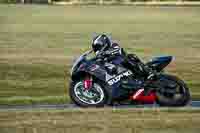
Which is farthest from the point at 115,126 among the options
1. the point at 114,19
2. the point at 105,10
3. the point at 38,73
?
the point at 105,10

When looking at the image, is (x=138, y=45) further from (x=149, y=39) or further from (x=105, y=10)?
(x=105, y=10)

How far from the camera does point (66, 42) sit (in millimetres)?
33156

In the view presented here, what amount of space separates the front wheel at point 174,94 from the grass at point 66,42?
117 inches

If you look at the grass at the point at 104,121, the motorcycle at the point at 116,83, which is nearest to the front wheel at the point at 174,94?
the motorcycle at the point at 116,83

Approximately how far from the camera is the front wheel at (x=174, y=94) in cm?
1316

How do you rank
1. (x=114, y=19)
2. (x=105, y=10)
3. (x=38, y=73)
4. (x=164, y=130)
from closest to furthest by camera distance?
(x=164, y=130) → (x=38, y=73) → (x=114, y=19) → (x=105, y=10)

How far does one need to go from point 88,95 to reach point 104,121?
3.12 metres

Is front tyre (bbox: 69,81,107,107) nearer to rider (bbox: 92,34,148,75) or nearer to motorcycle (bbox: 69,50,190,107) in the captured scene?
motorcycle (bbox: 69,50,190,107)

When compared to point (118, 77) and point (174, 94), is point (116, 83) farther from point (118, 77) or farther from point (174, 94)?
point (174, 94)

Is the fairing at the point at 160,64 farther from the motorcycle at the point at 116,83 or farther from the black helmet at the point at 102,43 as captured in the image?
the black helmet at the point at 102,43

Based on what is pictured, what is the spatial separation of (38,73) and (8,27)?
21774 mm

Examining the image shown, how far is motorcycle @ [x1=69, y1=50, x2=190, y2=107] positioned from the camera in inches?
524

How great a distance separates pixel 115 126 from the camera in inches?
391

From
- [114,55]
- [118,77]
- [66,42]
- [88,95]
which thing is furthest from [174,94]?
[66,42]
